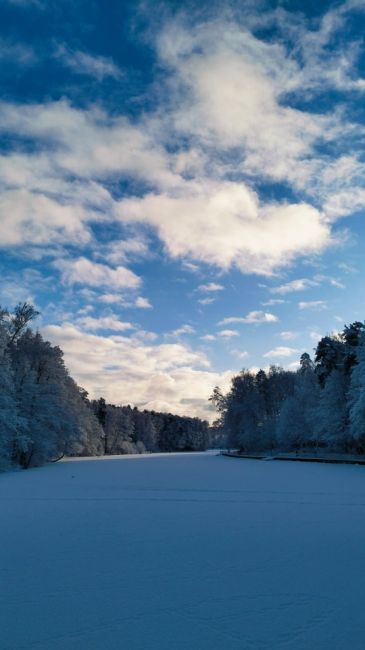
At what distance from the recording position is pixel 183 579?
6777 millimetres

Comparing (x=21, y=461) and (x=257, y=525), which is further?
(x=21, y=461)

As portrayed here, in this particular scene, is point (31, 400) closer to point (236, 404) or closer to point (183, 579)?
point (183, 579)

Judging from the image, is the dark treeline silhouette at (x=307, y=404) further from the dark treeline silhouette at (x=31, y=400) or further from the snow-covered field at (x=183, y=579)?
the snow-covered field at (x=183, y=579)

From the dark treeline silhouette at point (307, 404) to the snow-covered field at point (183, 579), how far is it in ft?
102

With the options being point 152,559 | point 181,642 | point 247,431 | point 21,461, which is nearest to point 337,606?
point 181,642

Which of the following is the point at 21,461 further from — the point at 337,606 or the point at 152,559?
the point at 337,606

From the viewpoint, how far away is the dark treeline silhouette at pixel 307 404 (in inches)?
1871

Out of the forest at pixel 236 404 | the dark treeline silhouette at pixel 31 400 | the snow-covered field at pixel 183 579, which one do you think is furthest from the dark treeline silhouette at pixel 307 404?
the snow-covered field at pixel 183 579

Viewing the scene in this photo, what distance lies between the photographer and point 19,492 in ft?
64.6

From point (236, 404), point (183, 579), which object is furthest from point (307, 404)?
point (183, 579)

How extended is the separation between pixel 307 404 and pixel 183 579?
196 feet

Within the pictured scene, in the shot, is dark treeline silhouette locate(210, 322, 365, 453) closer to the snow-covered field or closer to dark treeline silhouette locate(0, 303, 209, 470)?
dark treeline silhouette locate(0, 303, 209, 470)

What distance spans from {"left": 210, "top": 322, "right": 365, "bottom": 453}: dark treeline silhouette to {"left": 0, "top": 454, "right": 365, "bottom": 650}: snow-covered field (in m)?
31.1

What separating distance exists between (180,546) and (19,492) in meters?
13.1
